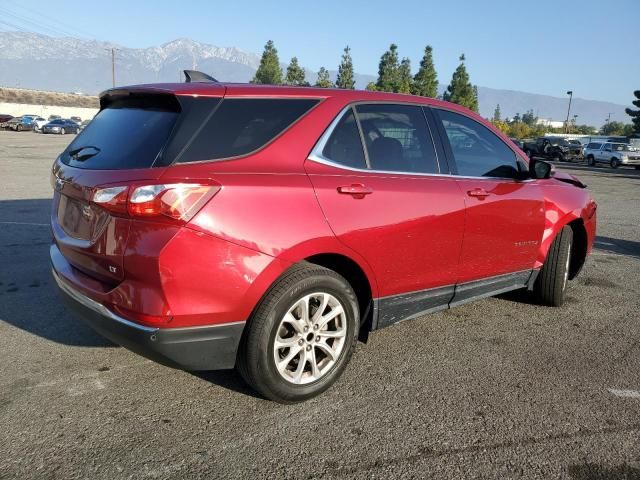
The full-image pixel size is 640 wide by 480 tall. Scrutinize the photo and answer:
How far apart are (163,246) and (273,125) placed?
0.94m

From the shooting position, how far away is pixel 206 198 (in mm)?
2578

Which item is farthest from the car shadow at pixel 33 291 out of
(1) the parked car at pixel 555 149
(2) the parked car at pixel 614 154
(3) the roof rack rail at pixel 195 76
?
(1) the parked car at pixel 555 149

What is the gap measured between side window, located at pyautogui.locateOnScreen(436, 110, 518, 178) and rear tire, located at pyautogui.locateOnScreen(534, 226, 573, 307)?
881 mm

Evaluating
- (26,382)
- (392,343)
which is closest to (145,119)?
(26,382)

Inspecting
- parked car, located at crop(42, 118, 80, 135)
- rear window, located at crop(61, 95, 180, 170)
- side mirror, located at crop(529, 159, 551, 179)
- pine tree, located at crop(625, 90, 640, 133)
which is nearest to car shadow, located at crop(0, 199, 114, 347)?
rear window, located at crop(61, 95, 180, 170)

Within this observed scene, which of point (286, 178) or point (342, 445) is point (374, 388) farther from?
point (286, 178)

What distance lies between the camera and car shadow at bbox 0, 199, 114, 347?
3904 millimetres

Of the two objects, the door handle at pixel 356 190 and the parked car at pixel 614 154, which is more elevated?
the door handle at pixel 356 190

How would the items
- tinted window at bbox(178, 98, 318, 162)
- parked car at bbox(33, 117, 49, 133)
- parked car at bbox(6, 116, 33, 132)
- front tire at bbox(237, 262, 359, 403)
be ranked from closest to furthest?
tinted window at bbox(178, 98, 318, 162) → front tire at bbox(237, 262, 359, 403) → parked car at bbox(33, 117, 49, 133) → parked car at bbox(6, 116, 33, 132)

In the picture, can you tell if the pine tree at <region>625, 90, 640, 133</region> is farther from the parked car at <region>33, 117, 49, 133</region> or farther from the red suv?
the red suv

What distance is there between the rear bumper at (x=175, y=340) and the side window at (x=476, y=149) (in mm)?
2117

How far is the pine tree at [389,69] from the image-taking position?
69156 millimetres

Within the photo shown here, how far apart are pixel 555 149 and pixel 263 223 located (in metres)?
42.1

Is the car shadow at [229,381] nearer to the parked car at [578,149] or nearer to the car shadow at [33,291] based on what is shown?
the car shadow at [33,291]
